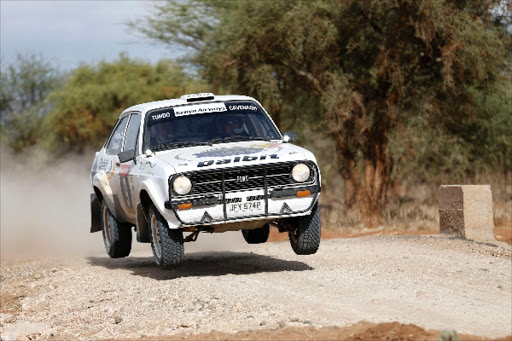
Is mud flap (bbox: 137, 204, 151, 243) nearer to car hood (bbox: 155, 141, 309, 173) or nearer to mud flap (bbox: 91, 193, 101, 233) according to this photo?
car hood (bbox: 155, 141, 309, 173)

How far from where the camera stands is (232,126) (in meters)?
11.5

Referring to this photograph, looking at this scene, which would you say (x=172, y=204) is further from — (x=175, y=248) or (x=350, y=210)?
(x=350, y=210)

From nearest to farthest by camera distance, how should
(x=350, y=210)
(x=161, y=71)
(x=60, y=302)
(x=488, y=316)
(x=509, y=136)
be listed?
(x=488, y=316) → (x=60, y=302) → (x=350, y=210) → (x=509, y=136) → (x=161, y=71)

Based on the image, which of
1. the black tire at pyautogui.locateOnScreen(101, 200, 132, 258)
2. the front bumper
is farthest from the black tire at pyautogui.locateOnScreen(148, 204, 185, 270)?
the black tire at pyautogui.locateOnScreen(101, 200, 132, 258)

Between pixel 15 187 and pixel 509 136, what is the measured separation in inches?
603

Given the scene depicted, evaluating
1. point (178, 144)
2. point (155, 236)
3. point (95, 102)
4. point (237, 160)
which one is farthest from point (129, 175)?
point (95, 102)

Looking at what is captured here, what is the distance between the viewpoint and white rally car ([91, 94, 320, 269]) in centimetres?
1016

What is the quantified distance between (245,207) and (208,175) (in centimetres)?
53

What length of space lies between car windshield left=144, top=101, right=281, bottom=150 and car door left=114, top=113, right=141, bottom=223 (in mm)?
329

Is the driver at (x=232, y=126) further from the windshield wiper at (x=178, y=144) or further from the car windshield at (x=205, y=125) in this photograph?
the windshield wiper at (x=178, y=144)

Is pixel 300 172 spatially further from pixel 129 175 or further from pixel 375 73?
pixel 375 73

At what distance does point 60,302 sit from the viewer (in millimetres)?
11109

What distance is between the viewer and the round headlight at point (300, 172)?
1032 cm

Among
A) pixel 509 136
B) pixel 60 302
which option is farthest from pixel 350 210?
pixel 60 302
